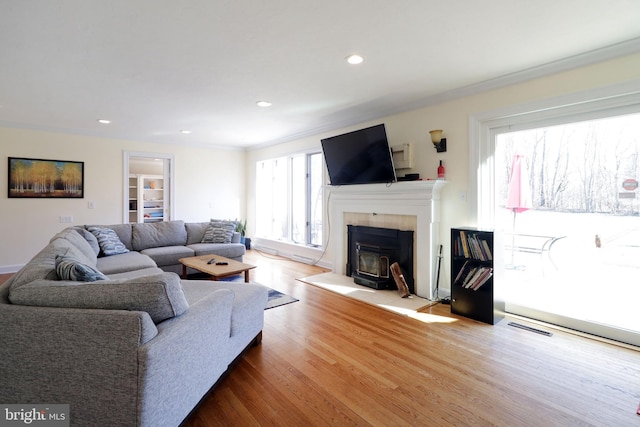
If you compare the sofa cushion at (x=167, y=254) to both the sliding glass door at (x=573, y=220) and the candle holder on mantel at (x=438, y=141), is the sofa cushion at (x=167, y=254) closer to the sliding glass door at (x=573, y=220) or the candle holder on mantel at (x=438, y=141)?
the candle holder on mantel at (x=438, y=141)

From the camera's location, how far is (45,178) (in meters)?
5.11

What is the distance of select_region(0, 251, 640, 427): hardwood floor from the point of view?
1712mm

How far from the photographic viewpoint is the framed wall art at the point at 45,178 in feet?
16.1

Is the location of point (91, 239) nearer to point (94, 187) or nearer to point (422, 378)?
point (94, 187)

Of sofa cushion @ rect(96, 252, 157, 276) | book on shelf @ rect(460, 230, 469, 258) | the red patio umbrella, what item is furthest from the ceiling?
sofa cushion @ rect(96, 252, 157, 276)

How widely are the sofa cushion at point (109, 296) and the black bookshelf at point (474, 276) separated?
2.79 m

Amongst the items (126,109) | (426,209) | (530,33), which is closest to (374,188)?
(426,209)

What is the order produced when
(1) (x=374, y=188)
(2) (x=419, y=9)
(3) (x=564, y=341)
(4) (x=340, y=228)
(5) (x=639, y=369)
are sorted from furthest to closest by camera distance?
(4) (x=340, y=228) < (1) (x=374, y=188) < (3) (x=564, y=341) < (5) (x=639, y=369) < (2) (x=419, y=9)

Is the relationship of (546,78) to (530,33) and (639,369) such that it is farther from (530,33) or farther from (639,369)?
(639,369)

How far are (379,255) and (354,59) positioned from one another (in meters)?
2.45

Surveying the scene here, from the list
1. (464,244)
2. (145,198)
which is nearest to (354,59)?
(464,244)

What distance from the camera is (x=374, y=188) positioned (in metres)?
4.12

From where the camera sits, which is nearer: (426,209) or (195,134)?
(426,209)

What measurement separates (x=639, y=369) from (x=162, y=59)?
443 cm
